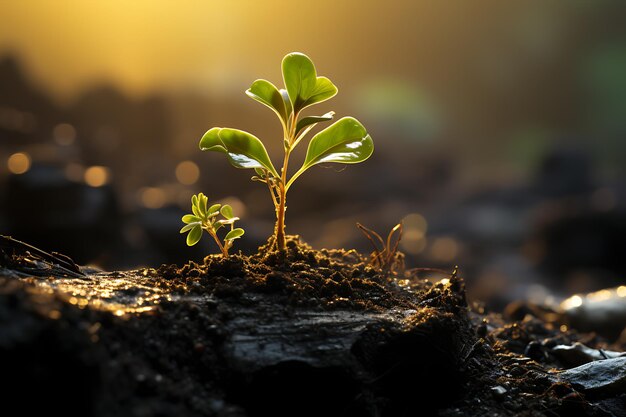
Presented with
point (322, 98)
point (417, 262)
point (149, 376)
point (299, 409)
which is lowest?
point (299, 409)

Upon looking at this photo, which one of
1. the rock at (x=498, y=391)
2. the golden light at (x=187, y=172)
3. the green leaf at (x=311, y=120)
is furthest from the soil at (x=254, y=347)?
the golden light at (x=187, y=172)

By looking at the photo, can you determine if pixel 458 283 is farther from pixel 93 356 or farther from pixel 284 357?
pixel 93 356

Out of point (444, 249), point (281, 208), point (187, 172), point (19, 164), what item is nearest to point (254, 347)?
point (281, 208)

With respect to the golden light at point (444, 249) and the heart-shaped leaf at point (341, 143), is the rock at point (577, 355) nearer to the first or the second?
the heart-shaped leaf at point (341, 143)

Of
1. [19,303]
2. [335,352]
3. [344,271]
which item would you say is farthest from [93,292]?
[344,271]

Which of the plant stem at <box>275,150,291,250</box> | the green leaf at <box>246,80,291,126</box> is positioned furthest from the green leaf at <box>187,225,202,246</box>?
the green leaf at <box>246,80,291,126</box>

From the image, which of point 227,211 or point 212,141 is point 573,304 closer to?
point 227,211
